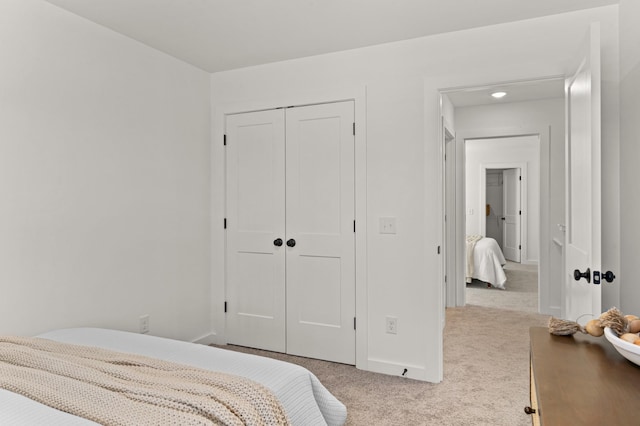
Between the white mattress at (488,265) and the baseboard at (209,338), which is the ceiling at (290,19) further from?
the white mattress at (488,265)

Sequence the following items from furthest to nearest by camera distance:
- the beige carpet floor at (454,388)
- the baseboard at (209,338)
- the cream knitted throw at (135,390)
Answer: the baseboard at (209,338) < the beige carpet floor at (454,388) < the cream knitted throw at (135,390)

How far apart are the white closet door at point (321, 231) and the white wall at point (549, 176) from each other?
7.99ft

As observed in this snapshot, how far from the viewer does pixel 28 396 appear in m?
1.39

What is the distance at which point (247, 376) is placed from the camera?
5.38 ft

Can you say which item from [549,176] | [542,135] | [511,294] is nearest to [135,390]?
[549,176]

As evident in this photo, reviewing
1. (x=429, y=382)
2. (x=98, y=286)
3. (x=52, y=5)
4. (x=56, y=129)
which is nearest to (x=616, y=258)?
(x=429, y=382)

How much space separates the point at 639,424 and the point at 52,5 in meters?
3.15

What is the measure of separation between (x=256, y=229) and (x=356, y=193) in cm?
94

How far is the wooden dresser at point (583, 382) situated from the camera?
964 millimetres

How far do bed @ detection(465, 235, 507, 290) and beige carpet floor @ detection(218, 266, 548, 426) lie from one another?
2129mm

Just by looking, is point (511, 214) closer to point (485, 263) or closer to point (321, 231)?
point (485, 263)

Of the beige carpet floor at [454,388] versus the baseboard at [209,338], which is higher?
the baseboard at [209,338]

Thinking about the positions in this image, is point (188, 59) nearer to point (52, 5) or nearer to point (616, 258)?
point (52, 5)

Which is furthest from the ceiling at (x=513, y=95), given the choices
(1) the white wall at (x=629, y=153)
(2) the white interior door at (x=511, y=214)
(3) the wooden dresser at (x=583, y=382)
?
(2) the white interior door at (x=511, y=214)
